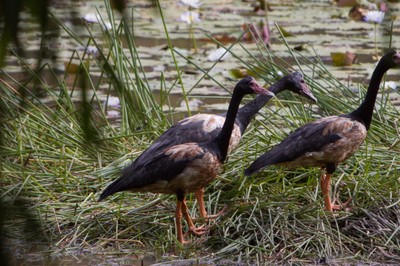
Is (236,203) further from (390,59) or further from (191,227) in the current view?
(390,59)

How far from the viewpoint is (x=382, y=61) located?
4.34 metres

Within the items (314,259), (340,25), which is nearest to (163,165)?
(314,259)

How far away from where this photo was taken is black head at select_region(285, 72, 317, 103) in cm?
463

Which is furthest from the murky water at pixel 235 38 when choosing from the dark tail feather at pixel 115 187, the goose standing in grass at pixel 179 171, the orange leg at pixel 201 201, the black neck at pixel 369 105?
the dark tail feather at pixel 115 187

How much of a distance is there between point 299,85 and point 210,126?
1.93 ft

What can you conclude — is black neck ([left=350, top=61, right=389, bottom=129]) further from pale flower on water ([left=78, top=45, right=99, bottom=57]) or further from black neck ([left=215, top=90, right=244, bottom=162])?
pale flower on water ([left=78, top=45, right=99, bottom=57])

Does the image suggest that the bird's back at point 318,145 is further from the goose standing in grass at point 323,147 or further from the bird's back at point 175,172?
the bird's back at point 175,172

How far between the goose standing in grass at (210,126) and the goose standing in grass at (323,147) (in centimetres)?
28

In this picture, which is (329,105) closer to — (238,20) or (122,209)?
(122,209)

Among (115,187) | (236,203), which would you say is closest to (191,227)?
(236,203)

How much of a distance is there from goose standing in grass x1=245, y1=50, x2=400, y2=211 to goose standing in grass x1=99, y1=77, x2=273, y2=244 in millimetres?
211

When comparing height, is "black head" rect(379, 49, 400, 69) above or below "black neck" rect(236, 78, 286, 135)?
above

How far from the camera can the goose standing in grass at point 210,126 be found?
4.21 meters

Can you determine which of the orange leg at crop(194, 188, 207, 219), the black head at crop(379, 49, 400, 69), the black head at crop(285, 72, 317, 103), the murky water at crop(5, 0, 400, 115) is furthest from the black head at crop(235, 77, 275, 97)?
the murky water at crop(5, 0, 400, 115)
